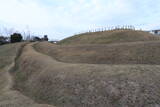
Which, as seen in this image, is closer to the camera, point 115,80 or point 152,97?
point 152,97

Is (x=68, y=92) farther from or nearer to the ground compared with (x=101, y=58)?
nearer to the ground

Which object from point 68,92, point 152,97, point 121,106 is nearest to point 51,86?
point 68,92

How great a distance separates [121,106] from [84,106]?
6.46ft

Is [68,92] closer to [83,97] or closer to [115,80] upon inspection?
[83,97]

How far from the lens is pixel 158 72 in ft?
31.4

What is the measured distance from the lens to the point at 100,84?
9.68 m

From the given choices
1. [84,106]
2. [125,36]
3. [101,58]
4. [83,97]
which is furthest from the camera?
[125,36]

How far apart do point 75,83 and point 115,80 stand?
2733 mm

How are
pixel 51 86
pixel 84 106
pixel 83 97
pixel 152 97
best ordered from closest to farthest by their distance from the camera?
pixel 152 97
pixel 84 106
pixel 83 97
pixel 51 86

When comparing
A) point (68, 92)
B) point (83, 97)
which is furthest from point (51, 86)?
point (83, 97)

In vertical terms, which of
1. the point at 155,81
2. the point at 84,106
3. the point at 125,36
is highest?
the point at 125,36

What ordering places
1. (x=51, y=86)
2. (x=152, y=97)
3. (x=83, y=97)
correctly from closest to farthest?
(x=152, y=97)
(x=83, y=97)
(x=51, y=86)

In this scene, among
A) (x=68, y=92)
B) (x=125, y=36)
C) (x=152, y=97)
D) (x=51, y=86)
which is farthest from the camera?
(x=125, y=36)

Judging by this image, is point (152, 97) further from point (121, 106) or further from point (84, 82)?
point (84, 82)
